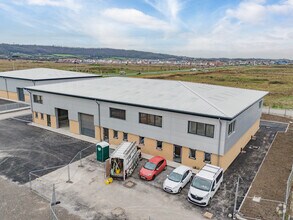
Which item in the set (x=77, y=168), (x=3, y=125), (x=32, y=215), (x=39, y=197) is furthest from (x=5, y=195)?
(x=3, y=125)

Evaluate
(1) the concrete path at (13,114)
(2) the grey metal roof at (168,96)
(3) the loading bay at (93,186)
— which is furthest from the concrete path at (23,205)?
(1) the concrete path at (13,114)

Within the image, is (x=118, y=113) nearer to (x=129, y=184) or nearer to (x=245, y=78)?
(x=129, y=184)

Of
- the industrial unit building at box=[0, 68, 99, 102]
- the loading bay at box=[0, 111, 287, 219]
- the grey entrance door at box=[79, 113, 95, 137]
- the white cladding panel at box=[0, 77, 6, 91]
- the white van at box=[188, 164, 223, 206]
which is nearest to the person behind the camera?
the loading bay at box=[0, 111, 287, 219]

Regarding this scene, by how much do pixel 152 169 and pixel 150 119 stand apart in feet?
20.6

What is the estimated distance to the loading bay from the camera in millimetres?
17469

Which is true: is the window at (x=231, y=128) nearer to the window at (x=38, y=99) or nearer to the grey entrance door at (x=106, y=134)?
the grey entrance door at (x=106, y=134)

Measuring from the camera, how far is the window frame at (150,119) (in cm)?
2602

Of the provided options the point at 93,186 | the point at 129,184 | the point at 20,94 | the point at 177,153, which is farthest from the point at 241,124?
the point at 20,94

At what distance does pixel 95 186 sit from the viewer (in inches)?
820

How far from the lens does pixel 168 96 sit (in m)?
28.9

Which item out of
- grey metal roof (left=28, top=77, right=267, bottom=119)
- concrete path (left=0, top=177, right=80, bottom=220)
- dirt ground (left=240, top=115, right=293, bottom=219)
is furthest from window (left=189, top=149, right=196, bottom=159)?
concrete path (left=0, top=177, right=80, bottom=220)

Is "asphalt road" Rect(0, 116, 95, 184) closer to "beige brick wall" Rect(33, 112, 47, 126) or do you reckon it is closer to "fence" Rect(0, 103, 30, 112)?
"beige brick wall" Rect(33, 112, 47, 126)

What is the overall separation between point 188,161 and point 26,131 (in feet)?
80.8

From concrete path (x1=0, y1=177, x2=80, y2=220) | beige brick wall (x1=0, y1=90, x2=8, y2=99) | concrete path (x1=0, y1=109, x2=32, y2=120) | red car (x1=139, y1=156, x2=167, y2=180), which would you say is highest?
beige brick wall (x1=0, y1=90, x2=8, y2=99)
